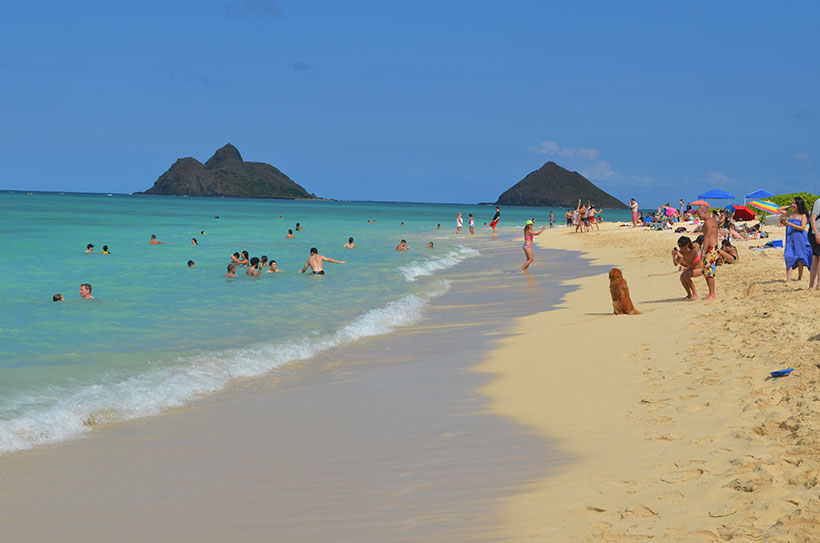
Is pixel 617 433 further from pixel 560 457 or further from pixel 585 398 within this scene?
pixel 585 398

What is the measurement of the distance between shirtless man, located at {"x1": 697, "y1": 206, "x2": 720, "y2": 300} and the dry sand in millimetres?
430

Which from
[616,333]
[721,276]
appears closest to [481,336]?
[616,333]

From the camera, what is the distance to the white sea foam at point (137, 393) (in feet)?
21.3

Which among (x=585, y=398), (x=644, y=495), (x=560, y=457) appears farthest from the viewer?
(x=585, y=398)

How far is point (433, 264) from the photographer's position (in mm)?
26406

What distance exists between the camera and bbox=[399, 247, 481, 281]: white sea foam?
22922 mm

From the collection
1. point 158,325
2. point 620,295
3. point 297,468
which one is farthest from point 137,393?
point 620,295

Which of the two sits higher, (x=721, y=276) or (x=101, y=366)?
(x=721, y=276)

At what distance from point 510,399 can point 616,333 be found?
11.8ft

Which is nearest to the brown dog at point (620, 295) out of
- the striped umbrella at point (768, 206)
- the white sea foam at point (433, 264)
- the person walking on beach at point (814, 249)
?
the person walking on beach at point (814, 249)

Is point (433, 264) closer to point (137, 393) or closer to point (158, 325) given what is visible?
point (158, 325)

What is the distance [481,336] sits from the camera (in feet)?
36.8

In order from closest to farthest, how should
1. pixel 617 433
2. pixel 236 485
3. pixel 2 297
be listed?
pixel 236 485
pixel 617 433
pixel 2 297

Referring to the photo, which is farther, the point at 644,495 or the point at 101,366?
the point at 101,366
